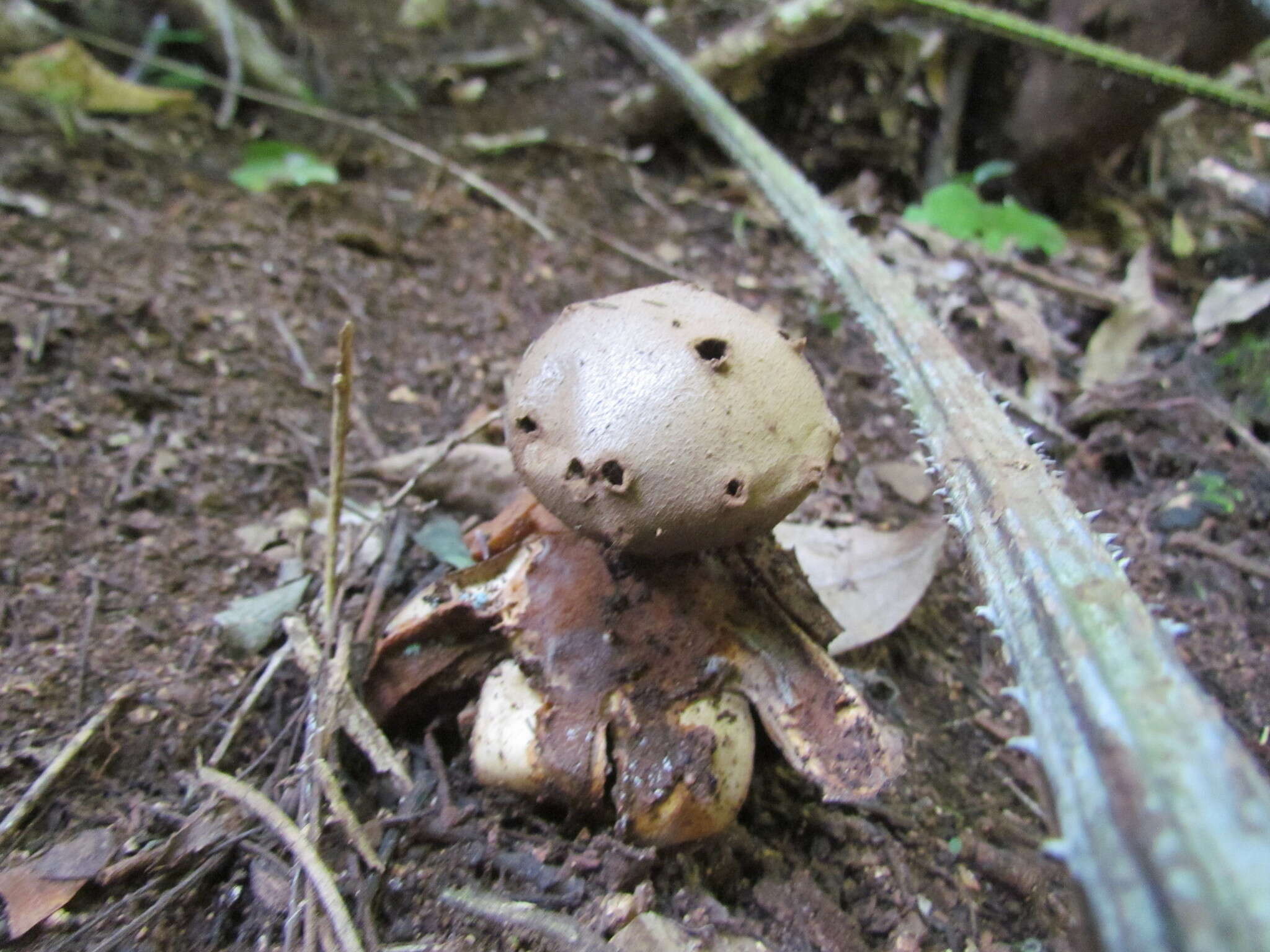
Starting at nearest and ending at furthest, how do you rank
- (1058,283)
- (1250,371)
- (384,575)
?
1. (384,575)
2. (1250,371)
3. (1058,283)

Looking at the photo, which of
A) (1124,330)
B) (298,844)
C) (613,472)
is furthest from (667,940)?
(1124,330)

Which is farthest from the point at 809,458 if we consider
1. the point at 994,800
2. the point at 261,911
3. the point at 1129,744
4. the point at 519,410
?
the point at 261,911

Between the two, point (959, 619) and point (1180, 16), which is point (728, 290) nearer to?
point (959, 619)

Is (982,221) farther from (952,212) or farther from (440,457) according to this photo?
(440,457)

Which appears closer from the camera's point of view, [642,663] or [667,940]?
[667,940]

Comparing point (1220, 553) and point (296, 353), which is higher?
point (1220, 553)

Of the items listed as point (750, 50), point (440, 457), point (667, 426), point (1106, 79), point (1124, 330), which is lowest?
point (440, 457)

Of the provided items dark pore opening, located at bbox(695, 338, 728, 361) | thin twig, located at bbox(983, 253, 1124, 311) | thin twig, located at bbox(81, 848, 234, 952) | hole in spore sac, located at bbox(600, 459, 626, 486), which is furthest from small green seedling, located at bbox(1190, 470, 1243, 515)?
thin twig, located at bbox(81, 848, 234, 952)
